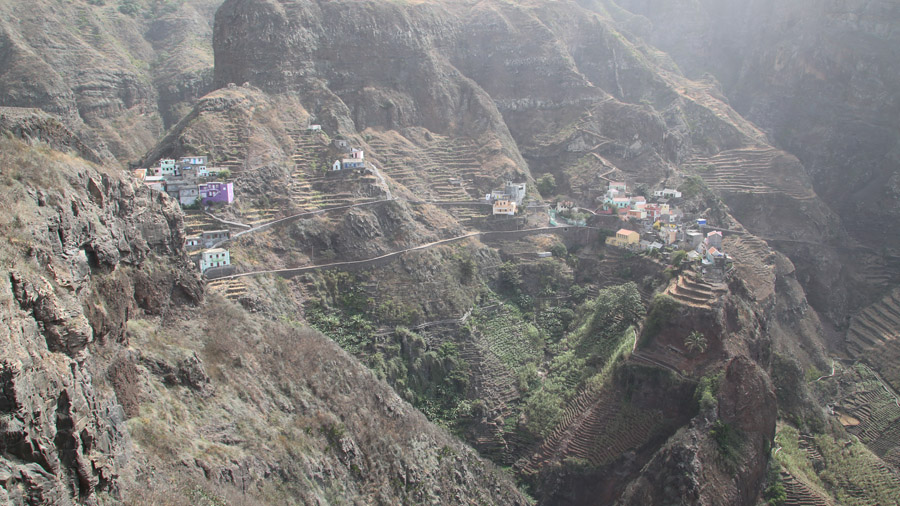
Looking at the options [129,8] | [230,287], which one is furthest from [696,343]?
[129,8]

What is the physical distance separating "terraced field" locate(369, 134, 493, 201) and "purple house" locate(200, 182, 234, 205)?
50.7 feet

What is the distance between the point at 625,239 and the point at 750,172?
2401 centimetres

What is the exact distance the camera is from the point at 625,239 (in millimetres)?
52938

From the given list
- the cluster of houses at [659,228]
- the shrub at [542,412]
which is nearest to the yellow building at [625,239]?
the cluster of houses at [659,228]

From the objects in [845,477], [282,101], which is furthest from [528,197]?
[845,477]

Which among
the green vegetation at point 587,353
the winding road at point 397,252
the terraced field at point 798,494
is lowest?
the terraced field at point 798,494

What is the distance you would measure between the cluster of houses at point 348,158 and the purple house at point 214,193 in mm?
9582

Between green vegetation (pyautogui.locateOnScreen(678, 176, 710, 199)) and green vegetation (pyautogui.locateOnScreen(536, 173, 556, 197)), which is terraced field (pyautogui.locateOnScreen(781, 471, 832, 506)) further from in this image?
green vegetation (pyautogui.locateOnScreen(536, 173, 556, 197))

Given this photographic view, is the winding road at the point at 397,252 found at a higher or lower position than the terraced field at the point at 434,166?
lower

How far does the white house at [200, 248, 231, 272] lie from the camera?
128 feet

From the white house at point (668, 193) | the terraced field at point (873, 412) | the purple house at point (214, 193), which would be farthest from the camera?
the white house at point (668, 193)

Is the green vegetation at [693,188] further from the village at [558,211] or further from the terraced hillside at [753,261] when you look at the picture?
the terraced hillside at [753,261]

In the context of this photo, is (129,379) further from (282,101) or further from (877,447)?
(877,447)

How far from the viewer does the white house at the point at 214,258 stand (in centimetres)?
3906
